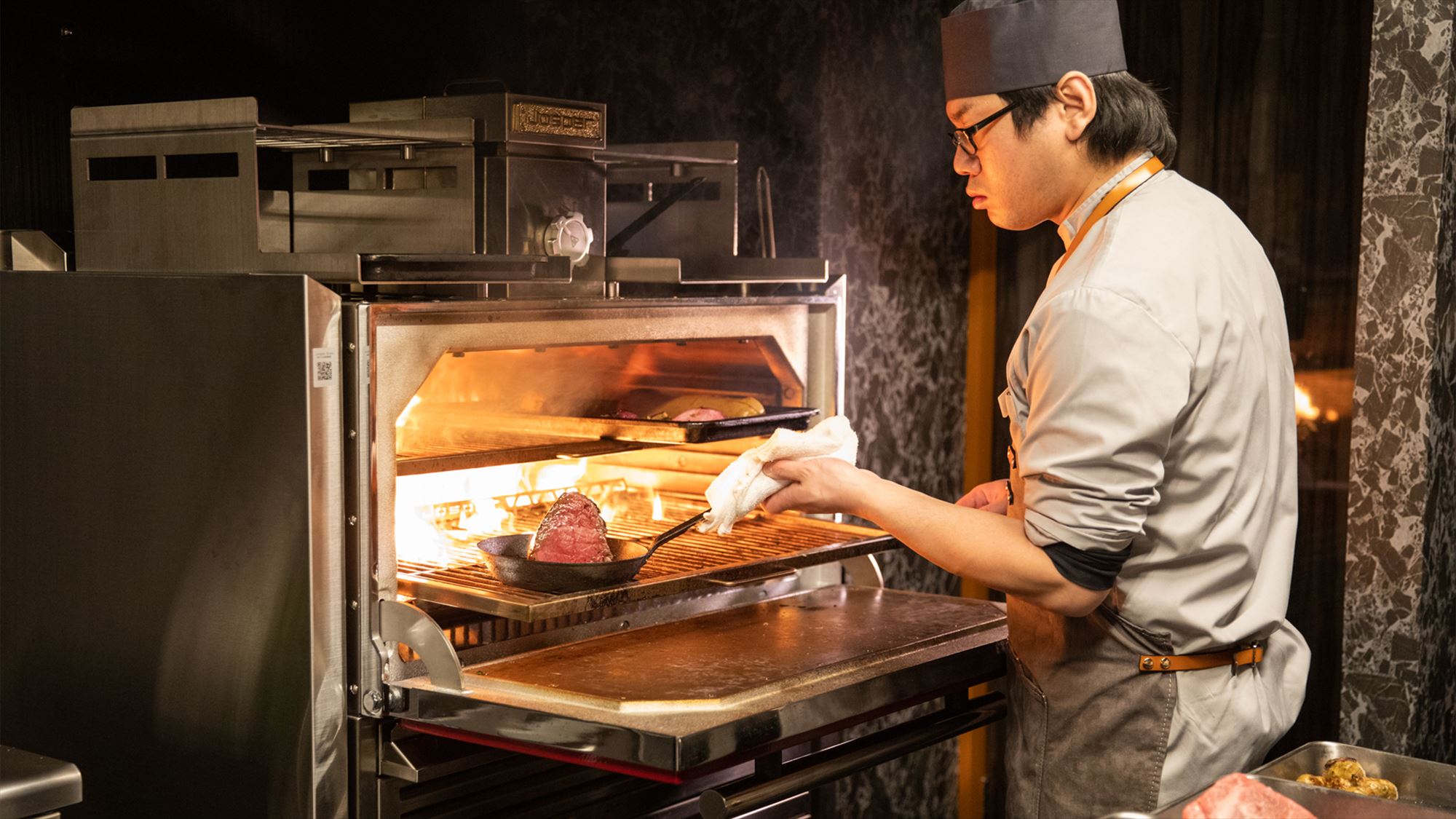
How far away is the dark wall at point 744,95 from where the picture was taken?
2.59 meters

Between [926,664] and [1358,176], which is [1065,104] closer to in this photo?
[926,664]

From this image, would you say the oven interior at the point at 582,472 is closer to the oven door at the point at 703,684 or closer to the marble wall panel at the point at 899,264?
the oven door at the point at 703,684

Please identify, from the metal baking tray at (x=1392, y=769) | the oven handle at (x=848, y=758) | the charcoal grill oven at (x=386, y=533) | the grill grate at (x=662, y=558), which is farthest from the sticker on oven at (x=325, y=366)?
the metal baking tray at (x=1392, y=769)

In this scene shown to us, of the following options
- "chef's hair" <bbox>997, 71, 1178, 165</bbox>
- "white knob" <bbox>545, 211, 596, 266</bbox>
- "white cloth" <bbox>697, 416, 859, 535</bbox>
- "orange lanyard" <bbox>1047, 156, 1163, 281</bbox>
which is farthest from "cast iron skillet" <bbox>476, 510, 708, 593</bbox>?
"chef's hair" <bbox>997, 71, 1178, 165</bbox>

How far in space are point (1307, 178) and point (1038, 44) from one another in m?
1.47

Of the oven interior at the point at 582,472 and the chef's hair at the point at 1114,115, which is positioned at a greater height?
the chef's hair at the point at 1114,115

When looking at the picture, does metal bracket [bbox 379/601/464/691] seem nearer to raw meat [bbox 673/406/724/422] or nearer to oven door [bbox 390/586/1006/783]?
oven door [bbox 390/586/1006/783]

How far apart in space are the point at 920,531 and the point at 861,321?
1.54 m

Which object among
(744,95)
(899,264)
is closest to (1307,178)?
(899,264)

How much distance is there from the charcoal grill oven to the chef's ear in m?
0.75

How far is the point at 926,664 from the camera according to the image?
2.24 meters

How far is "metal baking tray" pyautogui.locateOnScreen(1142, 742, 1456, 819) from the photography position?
1.58m

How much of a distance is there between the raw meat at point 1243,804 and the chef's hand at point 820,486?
635 mm

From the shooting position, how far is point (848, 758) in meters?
2.20
